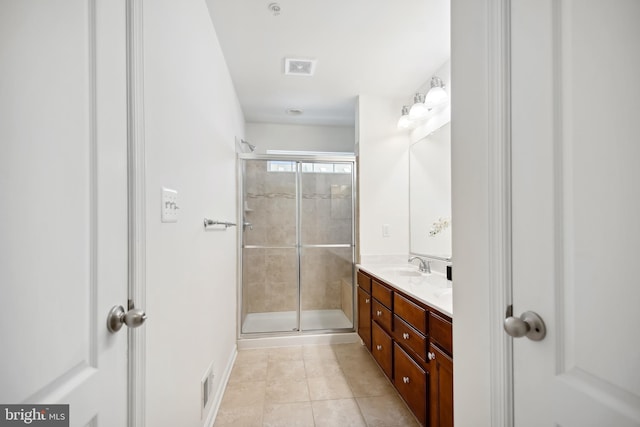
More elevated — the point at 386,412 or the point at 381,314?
the point at 381,314

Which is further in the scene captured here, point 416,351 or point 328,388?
point 328,388

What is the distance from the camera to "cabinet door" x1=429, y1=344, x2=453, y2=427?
1.18m

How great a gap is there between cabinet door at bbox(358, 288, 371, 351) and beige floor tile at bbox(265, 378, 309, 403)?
2.13 feet

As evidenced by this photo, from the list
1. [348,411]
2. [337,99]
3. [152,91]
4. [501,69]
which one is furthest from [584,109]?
[337,99]

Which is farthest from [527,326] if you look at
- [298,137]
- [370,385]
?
[298,137]

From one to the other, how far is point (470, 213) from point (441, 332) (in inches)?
27.8

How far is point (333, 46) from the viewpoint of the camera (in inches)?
76.1

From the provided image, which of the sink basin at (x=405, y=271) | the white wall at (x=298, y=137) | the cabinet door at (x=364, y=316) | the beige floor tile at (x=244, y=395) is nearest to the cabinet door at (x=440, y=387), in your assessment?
the sink basin at (x=405, y=271)

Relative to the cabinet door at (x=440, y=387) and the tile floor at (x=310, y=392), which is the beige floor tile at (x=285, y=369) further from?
the cabinet door at (x=440, y=387)

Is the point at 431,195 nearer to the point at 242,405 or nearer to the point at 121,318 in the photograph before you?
the point at 242,405

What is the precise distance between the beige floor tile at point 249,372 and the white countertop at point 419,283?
3.97 feet

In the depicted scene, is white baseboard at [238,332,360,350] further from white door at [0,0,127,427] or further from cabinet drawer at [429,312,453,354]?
white door at [0,0,127,427]

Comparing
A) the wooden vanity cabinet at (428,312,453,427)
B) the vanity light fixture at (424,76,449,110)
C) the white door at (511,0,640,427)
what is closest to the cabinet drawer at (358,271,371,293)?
the wooden vanity cabinet at (428,312,453,427)

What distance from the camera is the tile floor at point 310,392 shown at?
1.63 metres
